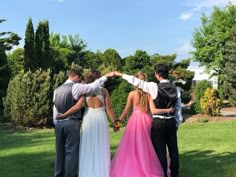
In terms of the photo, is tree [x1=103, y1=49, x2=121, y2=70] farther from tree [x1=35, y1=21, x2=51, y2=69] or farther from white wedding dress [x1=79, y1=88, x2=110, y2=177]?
white wedding dress [x1=79, y1=88, x2=110, y2=177]

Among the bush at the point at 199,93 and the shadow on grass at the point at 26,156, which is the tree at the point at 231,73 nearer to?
the bush at the point at 199,93

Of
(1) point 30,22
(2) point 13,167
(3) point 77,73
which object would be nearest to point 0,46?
(1) point 30,22

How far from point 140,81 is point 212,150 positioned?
15.8ft

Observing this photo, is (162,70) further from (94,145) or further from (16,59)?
(16,59)

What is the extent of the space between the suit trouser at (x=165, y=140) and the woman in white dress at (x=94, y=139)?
0.91 meters

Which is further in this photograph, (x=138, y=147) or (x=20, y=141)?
(x=20, y=141)

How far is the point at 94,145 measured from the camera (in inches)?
292

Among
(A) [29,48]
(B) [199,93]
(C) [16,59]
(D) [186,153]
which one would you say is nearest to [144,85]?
(D) [186,153]

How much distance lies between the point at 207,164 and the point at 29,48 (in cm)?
2244

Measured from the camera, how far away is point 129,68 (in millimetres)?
22594

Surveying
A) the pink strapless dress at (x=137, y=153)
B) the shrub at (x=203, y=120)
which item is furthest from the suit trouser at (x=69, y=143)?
the shrub at (x=203, y=120)

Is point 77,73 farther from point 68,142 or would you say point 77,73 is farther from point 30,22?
point 30,22

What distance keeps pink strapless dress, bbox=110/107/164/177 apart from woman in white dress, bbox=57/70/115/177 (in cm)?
27

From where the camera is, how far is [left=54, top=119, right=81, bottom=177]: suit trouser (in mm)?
7258
